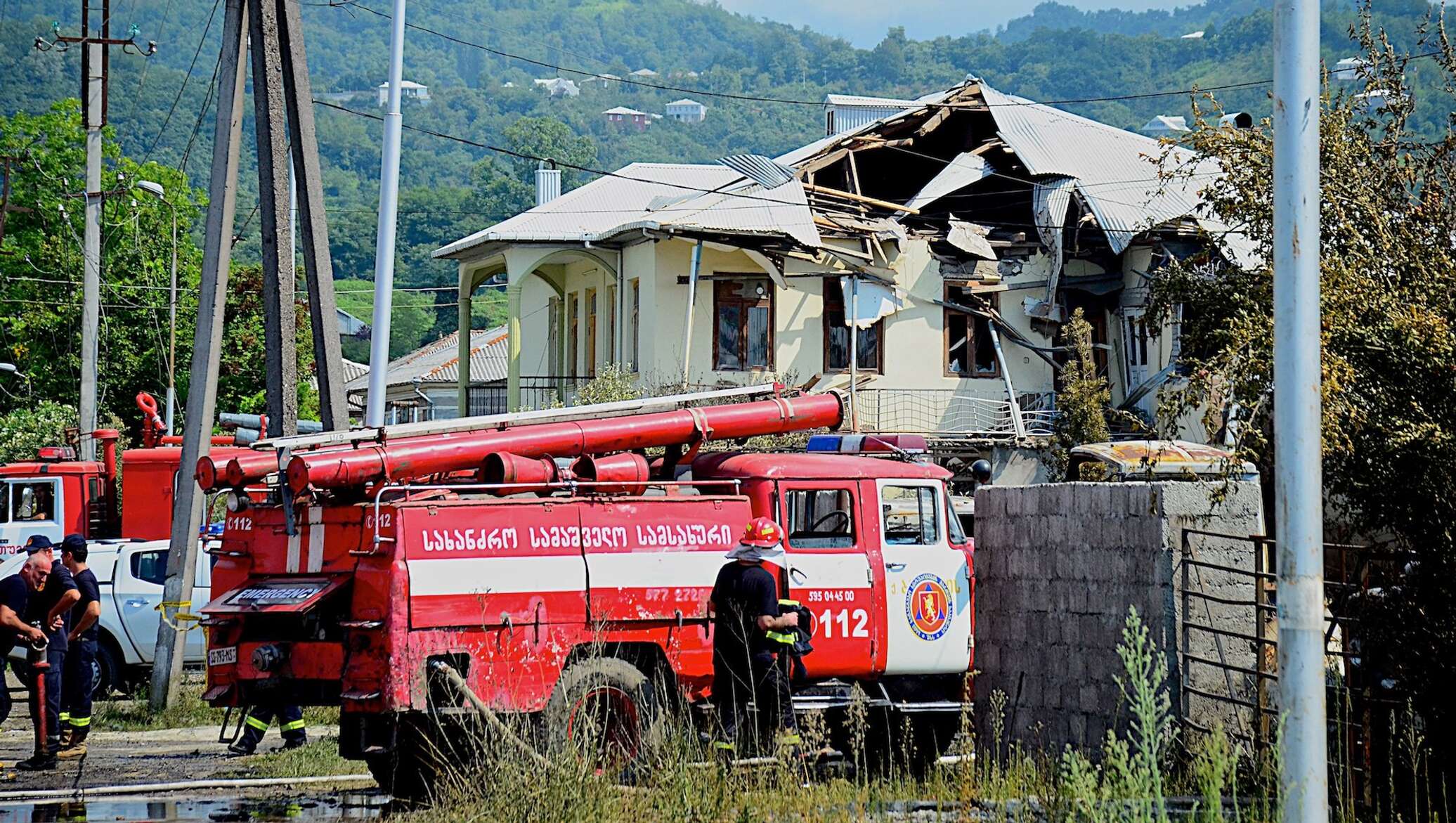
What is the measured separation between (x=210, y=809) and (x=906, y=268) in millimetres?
21057

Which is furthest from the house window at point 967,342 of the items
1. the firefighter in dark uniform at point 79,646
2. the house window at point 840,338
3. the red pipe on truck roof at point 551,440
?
the firefighter in dark uniform at point 79,646

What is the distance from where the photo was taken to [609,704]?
9.88 metres

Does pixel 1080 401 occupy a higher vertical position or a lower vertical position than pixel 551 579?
higher

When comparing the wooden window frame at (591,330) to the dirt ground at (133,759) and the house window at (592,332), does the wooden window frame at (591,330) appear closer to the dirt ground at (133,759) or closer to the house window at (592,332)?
the house window at (592,332)

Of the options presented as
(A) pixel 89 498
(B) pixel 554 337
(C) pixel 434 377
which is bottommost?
(A) pixel 89 498

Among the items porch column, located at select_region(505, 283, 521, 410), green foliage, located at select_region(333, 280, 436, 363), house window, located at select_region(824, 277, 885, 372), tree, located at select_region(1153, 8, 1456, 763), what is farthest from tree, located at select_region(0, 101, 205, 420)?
tree, located at select_region(1153, 8, 1456, 763)

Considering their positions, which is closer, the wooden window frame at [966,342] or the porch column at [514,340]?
the wooden window frame at [966,342]

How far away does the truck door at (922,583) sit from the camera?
1130cm

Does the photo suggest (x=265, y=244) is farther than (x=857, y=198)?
No

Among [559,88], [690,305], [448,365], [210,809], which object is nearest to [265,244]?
[210,809]

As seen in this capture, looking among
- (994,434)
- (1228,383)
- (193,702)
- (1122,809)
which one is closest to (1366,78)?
(1228,383)

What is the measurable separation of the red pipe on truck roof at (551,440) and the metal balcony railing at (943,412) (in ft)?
52.8

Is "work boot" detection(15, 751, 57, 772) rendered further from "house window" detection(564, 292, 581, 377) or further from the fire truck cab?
"house window" detection(564, 292, 581, 377)

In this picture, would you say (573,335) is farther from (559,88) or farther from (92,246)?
(559,88)
